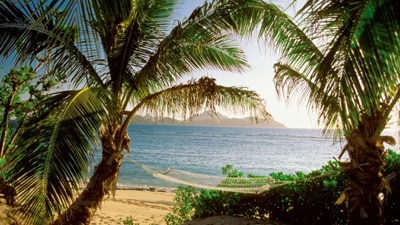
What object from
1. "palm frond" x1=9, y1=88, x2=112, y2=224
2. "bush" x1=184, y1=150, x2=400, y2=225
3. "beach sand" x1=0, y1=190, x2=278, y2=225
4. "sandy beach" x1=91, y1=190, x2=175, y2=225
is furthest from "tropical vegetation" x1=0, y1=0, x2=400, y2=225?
"sandy beach" x1=91, y1=190, x2=175, y2=225

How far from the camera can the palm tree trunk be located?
9.05 feet

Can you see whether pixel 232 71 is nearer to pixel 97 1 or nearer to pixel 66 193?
pixel 66 193

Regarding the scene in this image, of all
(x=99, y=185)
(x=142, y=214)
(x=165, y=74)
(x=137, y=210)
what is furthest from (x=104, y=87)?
(x=137, y=210)

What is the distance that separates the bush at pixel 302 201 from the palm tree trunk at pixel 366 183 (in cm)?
66

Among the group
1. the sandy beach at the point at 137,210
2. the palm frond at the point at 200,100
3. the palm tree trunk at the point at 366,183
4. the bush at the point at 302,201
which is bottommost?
the sandy beach at the point at 137,210

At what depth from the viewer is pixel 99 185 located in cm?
362

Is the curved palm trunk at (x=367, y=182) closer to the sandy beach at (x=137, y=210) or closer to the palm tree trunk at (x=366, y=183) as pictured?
the palm tree trunk at (x=366, y=183)

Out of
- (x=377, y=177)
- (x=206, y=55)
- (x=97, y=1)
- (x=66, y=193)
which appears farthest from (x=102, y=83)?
(x=377, y=177)

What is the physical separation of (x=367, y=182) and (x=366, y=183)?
1 centimetres

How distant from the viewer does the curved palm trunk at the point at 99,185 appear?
3.58m

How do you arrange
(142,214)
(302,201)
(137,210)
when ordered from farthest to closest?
(137,210), (142,214), (302,201)

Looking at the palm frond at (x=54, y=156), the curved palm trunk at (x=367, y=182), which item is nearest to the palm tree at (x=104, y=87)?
the palm frond at (x=54, y=156)

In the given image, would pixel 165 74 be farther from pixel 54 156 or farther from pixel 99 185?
pixel 54 156

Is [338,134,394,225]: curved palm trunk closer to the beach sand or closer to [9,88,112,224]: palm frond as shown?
the beach sand
